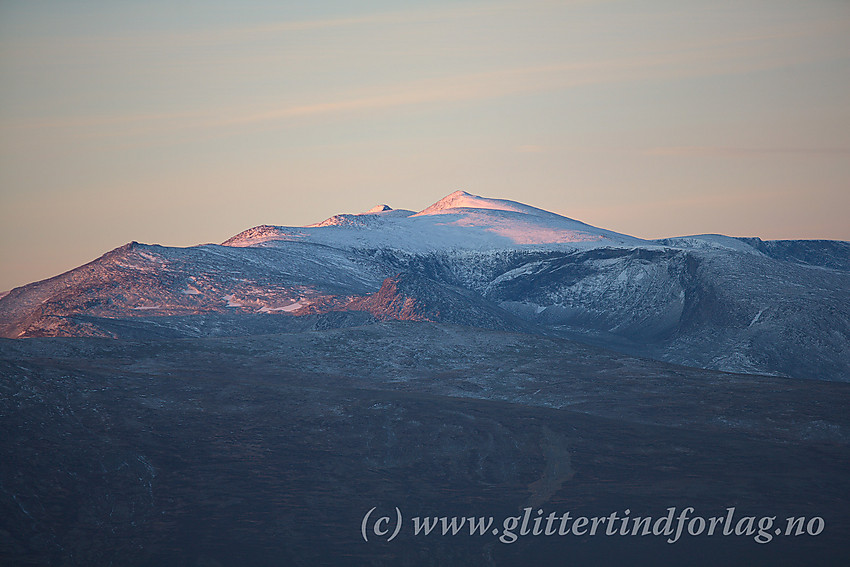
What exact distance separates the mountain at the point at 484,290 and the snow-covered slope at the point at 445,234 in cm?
50

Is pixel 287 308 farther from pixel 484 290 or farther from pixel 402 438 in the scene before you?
pixel 402 438

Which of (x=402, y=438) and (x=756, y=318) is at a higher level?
(x=756, y=318)

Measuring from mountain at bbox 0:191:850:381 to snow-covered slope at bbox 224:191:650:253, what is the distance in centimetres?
50

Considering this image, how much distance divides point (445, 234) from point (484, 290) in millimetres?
18903

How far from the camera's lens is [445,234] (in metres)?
186

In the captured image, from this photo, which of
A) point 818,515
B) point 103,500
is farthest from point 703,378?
point 103,500

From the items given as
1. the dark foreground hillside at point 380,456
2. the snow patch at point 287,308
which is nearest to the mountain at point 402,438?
the dark foreground hillside at point 380,456

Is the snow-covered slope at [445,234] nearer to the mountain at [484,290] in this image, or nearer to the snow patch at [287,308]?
the mountain at [484,290]

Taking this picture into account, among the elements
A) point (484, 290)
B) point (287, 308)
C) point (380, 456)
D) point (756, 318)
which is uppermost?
point (484, 290)

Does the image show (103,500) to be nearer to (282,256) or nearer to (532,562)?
(532,562)

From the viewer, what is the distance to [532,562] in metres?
44.1

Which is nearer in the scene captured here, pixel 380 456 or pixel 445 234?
pixel 380 456

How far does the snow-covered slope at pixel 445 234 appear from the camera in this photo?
584 ft

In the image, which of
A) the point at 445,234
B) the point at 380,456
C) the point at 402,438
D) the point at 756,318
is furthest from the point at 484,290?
the point at 380,456
